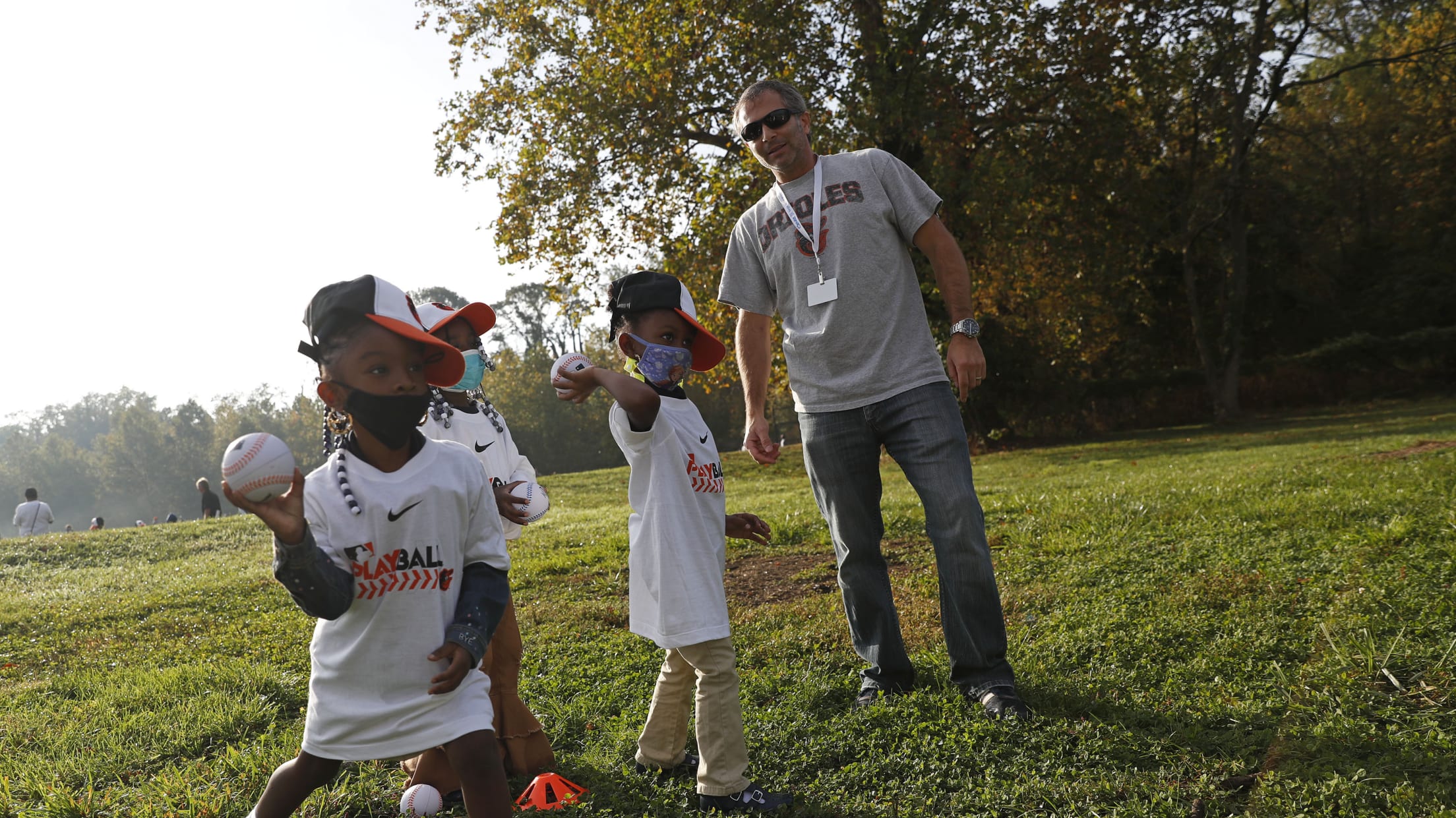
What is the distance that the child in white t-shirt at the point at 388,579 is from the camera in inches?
88.0

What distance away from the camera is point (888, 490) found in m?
13.0

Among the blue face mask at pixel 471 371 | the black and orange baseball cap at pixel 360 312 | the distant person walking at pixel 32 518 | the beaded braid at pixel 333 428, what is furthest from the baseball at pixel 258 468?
the distant person walking at pixel 32 518

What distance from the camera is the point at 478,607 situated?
2.32 metres

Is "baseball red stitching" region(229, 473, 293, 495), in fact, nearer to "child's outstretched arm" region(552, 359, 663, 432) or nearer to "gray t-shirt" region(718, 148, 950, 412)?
"child's outstretched arm" region(552, 359, 663, 432)

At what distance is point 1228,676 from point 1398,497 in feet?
14.3

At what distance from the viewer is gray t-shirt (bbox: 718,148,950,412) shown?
3867 millimetres

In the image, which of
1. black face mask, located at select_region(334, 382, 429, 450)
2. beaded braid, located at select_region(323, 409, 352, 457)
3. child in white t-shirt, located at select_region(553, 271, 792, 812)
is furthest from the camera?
child in white t-shirt, located at select_region(553, 271, 792, 812)

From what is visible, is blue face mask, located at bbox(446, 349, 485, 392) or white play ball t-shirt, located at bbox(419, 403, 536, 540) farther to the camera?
white play ball t-shirt, located at bbox(419, 403, 536, 540)

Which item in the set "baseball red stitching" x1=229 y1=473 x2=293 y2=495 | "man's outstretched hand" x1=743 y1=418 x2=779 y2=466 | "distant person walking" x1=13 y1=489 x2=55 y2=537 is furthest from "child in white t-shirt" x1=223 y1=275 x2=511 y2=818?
"distant person walking" x1=13 y1=489 x2=55 y2=537

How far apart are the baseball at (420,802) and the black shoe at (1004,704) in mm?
2097

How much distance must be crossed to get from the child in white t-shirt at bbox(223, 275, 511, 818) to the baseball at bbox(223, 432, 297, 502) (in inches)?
10.6

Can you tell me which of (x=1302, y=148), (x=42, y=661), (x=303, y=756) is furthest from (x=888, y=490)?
(x=1302, y=148)

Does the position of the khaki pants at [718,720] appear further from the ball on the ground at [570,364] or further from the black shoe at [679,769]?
the ball on the ground at [570,364]

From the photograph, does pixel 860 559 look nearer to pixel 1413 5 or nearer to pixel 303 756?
pixel 303 756
